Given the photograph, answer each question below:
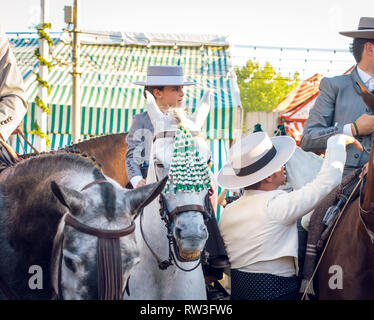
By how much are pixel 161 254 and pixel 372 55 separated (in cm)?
224

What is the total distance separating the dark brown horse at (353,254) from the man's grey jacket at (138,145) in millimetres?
1829

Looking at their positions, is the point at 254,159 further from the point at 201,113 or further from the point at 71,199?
the point at 71,199

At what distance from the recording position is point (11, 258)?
2.92 m

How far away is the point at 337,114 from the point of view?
4.20 m

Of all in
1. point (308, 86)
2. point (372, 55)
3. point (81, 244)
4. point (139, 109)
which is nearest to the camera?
point (81, 244)

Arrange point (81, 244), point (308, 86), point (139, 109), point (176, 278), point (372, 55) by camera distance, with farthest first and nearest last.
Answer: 1. point (308, 86)
2. point (139, 109)
3. point (372, 55)
4. point (176, 278)
5. point (81, 244)

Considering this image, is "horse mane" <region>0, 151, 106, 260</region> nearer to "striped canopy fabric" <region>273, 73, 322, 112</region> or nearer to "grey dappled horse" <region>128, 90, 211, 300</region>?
"grey dappled horse" <region>128, 90, 211, 300</region>

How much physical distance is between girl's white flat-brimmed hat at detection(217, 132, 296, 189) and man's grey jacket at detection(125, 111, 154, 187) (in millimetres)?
926

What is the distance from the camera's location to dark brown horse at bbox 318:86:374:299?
301 centimetres

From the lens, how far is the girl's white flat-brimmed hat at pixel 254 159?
3.79m

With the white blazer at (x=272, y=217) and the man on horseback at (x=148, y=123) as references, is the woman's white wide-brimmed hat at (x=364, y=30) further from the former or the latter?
the man on horseback at (x=148, y=123)

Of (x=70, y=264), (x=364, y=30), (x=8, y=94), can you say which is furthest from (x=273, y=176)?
(x=8, y=94)

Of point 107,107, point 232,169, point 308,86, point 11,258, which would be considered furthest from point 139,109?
point 11,258

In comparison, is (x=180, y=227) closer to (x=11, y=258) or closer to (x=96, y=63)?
(x=11, y=258)
